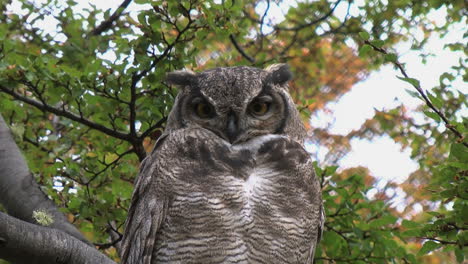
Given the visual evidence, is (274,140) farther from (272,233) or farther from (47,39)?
(47,39)

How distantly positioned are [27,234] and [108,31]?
3380mm

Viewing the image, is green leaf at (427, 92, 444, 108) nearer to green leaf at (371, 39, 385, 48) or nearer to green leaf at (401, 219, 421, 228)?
green leaf at (371, 39, 385, 48)

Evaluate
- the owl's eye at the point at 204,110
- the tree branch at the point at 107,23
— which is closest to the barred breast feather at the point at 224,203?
the owl's eye at the point at 204,110

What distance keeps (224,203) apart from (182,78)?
80 centimetres

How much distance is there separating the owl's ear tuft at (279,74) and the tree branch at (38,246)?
1.26 m

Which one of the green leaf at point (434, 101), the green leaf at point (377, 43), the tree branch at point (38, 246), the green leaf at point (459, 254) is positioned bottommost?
the tree branch at point (38, 246)

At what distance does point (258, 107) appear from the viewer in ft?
10.4

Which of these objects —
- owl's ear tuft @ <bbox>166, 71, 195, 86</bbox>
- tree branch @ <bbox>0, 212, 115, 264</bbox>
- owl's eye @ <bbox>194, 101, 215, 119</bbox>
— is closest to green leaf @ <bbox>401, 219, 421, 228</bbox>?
owl's eye @ <bbox>194, 101, 215, 119</bbox>

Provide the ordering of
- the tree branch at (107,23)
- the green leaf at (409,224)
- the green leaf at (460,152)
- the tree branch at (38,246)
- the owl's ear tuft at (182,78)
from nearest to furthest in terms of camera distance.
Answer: the tree branch at (38,246)
the green leaf at (460,152)
the green leaf at (409,224)
the owl's ear tuft at (182,78)
the tree branch at (107,23)

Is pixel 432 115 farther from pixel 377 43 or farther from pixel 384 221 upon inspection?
pixel 384 221

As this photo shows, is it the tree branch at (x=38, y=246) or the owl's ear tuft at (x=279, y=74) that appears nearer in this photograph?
the tree branch at (x=38, y=246)

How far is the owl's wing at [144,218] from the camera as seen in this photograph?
292 cm

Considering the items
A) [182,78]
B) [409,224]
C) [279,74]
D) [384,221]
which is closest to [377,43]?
[279,74]

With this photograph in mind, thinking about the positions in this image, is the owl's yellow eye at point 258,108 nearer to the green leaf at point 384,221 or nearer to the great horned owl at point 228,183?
the great horned owl at point 228,183
